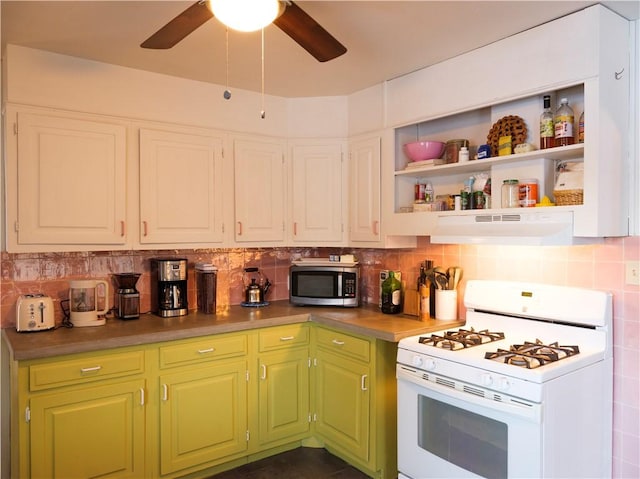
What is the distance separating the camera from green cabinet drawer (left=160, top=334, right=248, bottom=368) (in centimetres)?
257

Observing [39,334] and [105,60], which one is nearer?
[39,334]

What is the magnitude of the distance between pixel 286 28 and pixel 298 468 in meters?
2.40

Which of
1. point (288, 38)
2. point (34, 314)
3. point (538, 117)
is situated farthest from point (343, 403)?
point (288, 38)

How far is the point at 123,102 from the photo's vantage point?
276 cm

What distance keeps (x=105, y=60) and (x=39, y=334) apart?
1.51 metres

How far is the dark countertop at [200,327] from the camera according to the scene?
2.29 m

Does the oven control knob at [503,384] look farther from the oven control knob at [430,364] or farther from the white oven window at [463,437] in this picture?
the oven control knob at [430,364]

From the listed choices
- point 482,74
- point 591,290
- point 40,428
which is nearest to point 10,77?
point 40,428

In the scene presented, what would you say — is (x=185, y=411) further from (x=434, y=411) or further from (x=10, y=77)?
(x=10, y=77)

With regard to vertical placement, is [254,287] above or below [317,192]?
below

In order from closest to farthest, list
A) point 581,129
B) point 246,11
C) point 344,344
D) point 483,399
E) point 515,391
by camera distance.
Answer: point 246,11
point 515,391
point 483,399
point 581,129
point 344,344

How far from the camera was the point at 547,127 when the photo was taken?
2266 mm

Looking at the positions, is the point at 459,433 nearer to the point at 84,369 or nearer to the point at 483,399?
the point at 483,399

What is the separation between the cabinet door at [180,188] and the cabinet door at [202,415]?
821 mm
